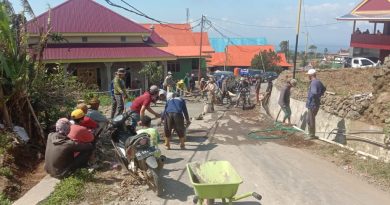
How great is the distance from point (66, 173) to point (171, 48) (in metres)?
32.7

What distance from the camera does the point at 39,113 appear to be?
1059 cm

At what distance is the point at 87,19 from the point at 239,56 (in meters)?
36.0

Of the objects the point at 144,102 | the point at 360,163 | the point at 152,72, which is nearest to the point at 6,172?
the point at 144,102

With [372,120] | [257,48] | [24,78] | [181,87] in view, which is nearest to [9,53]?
[24,78]

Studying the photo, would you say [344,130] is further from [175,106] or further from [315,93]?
[175,106]

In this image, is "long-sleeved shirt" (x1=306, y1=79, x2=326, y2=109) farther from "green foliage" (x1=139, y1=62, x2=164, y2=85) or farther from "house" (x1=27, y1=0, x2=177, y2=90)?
"green foliage" (x1=139, y1=62, x2=164, y2=85)

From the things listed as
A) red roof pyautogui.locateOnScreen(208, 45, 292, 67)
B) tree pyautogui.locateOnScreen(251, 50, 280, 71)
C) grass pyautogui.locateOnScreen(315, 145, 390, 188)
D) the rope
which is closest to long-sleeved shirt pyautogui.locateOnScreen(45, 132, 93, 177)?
grass pyautogui.locateOnScreen(315, 145, 390, 188)

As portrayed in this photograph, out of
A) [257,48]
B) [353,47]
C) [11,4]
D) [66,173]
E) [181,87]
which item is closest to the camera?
[66,173]

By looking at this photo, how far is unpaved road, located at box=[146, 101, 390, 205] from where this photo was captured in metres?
7.42

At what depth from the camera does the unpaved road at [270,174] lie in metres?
7.42

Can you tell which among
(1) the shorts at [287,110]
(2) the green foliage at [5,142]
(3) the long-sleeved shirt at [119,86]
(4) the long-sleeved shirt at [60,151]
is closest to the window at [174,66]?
(1) the shorts at [287,110]

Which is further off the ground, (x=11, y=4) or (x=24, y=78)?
(x=11, y=4)

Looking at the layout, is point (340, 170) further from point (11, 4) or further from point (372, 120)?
point (11, 4)

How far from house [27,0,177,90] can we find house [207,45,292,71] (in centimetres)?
2719
